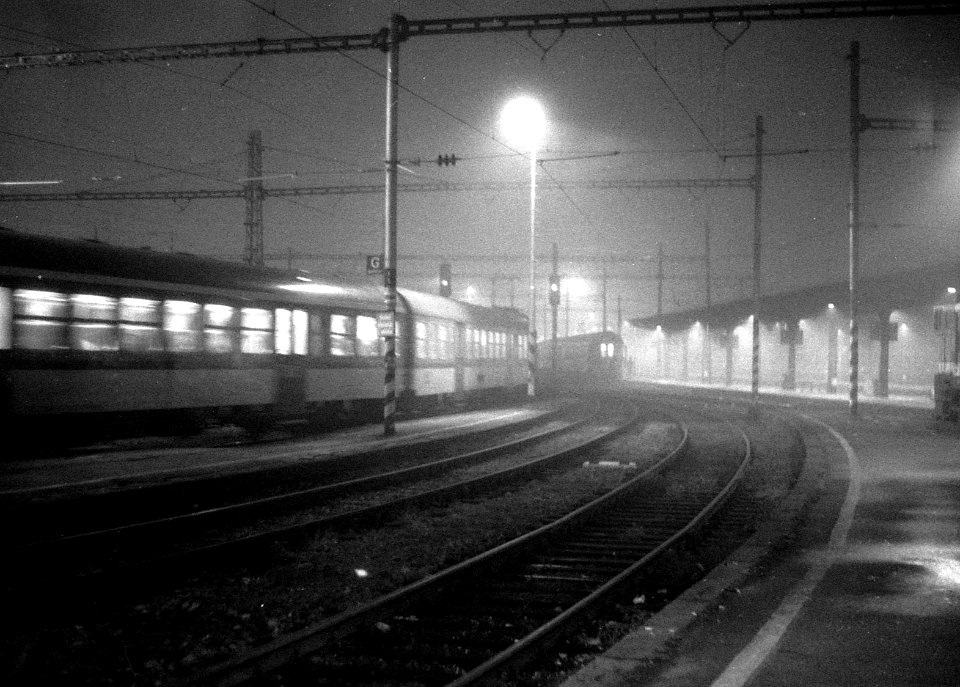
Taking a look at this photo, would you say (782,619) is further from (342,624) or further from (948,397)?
(948,397)

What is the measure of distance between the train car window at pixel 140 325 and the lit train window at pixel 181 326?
0.18 meters

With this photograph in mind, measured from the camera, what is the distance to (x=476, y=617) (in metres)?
6.57

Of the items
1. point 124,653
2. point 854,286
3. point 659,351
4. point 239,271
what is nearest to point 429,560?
point 124,653

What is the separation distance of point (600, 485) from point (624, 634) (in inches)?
309

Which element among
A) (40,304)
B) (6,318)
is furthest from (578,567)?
(40,304)

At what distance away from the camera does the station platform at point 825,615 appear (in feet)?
16.8

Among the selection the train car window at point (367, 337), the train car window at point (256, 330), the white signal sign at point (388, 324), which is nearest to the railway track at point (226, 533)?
the white signal sign at point (388, 324)

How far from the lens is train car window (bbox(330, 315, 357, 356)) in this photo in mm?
21328

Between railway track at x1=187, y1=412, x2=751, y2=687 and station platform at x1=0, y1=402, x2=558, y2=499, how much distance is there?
19.1ft

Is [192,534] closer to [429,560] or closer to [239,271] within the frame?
[429,560]

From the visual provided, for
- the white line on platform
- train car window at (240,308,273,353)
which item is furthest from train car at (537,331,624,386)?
the white line on platform

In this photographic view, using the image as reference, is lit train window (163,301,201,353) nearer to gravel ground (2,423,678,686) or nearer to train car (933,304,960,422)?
gravel ground (2,423,678,686)

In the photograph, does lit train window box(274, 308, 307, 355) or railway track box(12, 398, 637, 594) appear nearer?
railway track box(12, 398, 637, 594)

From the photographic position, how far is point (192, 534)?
980 centimetres
